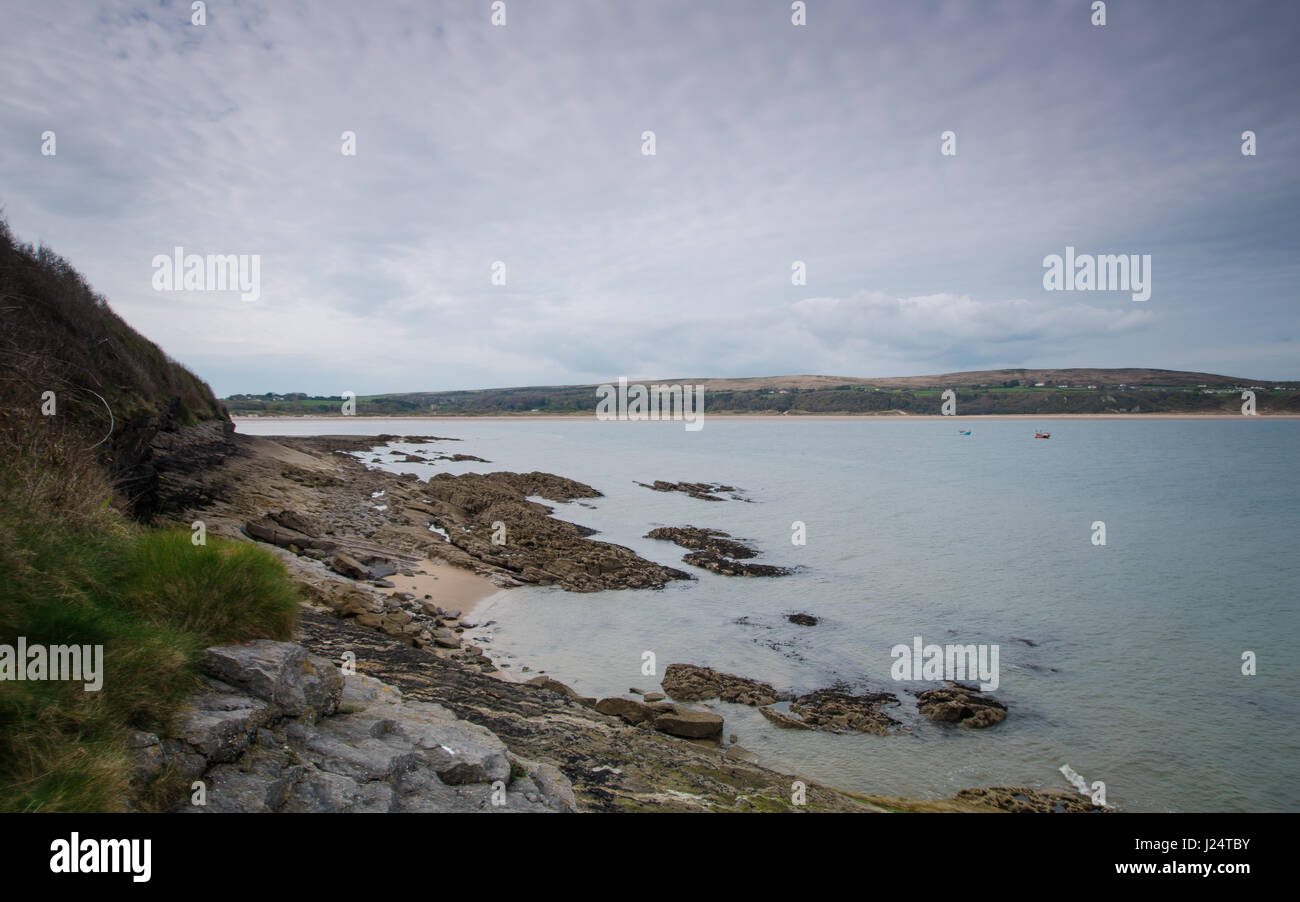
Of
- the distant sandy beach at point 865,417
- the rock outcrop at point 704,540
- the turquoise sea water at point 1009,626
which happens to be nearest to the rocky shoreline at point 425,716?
the turquoise sea water at point 1009,626

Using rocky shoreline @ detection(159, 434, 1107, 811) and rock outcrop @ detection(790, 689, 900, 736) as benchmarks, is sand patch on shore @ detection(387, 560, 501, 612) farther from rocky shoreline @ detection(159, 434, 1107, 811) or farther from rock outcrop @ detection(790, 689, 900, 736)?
rock outcrop @ detection(790, 689, 900, 736)

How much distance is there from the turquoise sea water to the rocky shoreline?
972 millimetres

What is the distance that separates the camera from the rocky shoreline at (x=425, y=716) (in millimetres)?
4816

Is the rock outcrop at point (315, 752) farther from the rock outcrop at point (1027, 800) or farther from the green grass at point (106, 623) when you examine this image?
the rock outcrop at point (1027, 800)

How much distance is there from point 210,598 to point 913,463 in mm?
64666

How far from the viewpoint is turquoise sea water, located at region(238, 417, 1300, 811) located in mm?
10820

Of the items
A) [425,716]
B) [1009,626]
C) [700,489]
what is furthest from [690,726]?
[700,489]

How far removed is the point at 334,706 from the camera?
6094mm

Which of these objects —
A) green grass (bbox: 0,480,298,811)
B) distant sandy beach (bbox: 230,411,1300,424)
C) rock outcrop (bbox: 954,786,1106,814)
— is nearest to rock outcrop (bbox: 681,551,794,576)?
rock outcrop (bbox: 954,786,1106,814)

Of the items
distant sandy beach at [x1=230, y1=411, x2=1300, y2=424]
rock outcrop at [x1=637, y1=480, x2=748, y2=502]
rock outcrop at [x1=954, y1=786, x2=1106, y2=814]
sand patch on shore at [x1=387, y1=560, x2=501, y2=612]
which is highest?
distant sandy beach at [x1=230, y1=411, x2=1300, y2=424]

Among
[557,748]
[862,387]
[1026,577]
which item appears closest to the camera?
[557,748]
